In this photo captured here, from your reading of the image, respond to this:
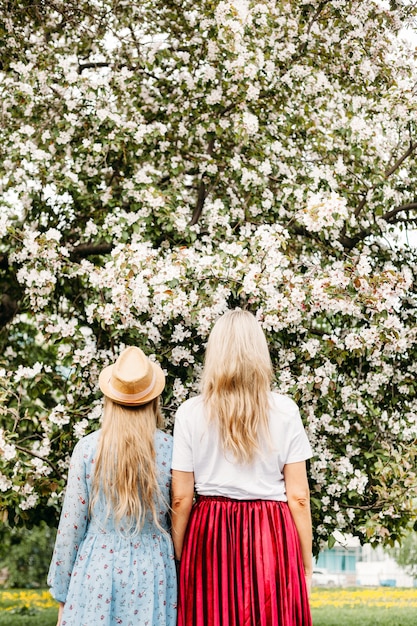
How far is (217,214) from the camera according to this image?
4.84 metres

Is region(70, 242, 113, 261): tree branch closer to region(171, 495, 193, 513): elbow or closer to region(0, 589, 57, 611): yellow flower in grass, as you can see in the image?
region(171, 495, 193, 513): elbow

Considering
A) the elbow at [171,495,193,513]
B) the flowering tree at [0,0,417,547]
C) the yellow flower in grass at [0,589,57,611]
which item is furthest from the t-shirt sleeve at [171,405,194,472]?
the yellow flower in grass at [0,589,57,611]

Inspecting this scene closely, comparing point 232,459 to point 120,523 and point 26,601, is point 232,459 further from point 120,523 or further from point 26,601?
point 26,601

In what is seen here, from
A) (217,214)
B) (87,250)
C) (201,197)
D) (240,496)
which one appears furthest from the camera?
(201,197)

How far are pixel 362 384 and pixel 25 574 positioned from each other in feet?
48.0

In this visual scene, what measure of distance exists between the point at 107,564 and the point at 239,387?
789mm

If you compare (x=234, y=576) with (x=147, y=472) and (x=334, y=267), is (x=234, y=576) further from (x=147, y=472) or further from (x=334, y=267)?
(x=334, y=267)

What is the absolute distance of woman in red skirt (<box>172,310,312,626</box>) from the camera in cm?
285

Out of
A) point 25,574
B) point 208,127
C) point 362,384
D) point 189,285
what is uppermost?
point 208,127

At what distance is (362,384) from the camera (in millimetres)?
4918

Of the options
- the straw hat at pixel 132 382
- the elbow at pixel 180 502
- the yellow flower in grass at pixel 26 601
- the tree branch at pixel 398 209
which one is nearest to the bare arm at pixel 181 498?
the elbow at pixel 180 502

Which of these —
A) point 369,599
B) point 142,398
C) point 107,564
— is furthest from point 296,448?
point 369,599

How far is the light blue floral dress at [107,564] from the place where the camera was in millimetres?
2793

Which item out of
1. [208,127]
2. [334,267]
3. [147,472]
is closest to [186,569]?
[147,472]
